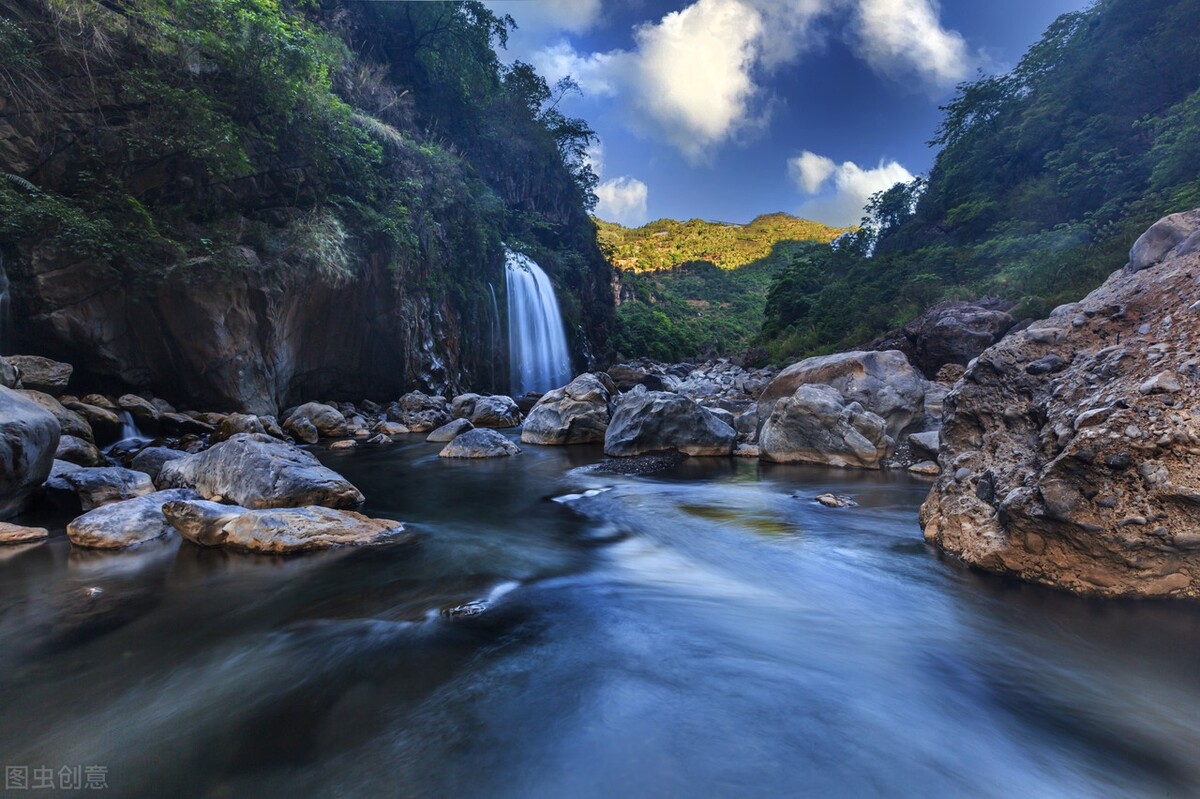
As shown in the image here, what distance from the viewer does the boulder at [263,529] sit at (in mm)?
4769

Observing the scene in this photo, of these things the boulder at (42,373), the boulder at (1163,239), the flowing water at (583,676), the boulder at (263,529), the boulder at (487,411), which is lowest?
the flowing water at (583,676)

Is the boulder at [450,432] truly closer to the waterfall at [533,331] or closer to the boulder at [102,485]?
the boulder at [102,485]

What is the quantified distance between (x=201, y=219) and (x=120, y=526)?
10.4 meters

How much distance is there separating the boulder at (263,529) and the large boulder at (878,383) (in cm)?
956

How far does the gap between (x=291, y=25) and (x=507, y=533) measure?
14215 millimetres

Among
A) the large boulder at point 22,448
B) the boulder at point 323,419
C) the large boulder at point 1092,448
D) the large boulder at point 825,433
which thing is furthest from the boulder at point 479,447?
the large boulder at point 1092,448

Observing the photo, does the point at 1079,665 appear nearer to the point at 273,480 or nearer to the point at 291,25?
the point at 273,480

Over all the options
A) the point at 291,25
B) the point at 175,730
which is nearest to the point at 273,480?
the point at 175,730

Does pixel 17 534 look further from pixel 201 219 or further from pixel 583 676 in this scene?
pixel 201 219

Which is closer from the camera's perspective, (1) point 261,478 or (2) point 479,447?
(1) point 261,478

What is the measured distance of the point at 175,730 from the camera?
2.42 m

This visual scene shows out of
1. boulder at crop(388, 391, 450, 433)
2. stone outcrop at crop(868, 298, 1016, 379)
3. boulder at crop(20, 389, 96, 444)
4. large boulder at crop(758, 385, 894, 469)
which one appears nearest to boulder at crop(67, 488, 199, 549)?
boulder at crop(20, 389, 96, 444)

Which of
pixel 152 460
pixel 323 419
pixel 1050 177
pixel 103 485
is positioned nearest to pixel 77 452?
pixel 152 460

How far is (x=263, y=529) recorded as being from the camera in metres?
4.80
